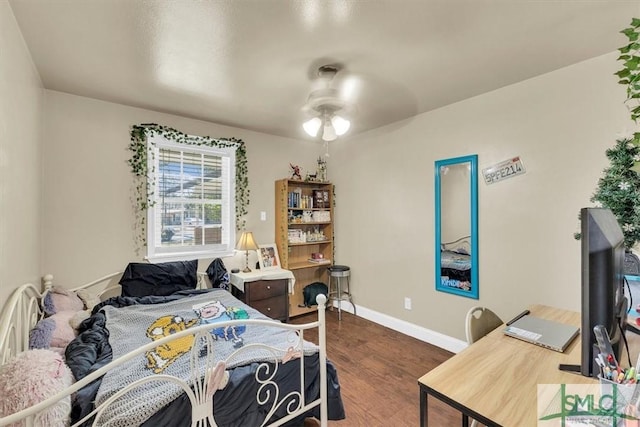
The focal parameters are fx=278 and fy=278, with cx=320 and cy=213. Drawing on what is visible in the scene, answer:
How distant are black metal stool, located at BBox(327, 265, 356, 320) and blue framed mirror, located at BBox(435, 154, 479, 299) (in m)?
1.29

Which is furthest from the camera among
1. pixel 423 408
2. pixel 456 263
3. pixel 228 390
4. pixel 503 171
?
pixel 456 263

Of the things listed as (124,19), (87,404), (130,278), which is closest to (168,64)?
(124,19)

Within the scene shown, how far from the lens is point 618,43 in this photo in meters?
1.85

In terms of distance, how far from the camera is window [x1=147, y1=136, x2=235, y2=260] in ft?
9.98

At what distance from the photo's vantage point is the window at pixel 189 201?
3043 mm

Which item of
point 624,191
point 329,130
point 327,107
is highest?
point 327,107

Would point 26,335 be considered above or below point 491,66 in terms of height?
below

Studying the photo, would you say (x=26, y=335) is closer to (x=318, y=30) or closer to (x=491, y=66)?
(x=318, y=30)

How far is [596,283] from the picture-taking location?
0.96m

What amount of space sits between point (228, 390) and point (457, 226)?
2469 millimetres

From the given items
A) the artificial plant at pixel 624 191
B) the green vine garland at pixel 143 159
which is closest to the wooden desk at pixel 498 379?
the artificial plant at pixel 624 191

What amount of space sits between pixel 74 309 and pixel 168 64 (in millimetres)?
2100

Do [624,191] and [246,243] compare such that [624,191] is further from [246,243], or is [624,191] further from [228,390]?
[246,243]

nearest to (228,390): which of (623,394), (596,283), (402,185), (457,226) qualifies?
(623,394)
